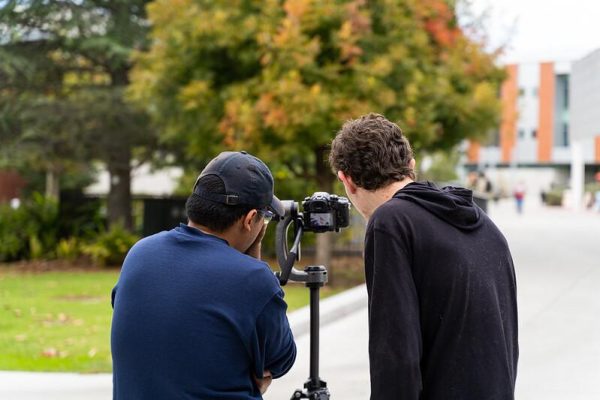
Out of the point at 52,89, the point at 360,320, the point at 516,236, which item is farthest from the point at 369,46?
the point at 516,236

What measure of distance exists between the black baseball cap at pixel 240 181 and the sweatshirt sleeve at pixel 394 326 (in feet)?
1.13

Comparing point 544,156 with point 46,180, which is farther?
point 544,156

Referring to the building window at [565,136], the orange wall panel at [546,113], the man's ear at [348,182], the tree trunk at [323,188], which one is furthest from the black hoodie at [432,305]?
the building window at [565,136]

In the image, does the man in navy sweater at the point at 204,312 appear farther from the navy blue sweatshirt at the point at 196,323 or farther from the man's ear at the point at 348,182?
the man's ear at the point at 348,182

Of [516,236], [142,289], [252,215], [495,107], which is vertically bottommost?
[516,236]

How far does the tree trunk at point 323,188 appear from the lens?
1259 centimetres

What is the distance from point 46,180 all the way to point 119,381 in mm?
30525

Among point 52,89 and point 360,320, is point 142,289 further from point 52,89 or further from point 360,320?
point 52,89

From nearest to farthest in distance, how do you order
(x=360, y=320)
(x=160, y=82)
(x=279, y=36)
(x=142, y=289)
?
(x=142, y=289) < (x=360, y=320) < (x=279, y=36) < (x=160, y=82)

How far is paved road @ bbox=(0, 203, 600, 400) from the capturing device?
19.7 ft

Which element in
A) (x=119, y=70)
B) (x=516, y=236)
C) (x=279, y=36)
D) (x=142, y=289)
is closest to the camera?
(x=142, y=289)

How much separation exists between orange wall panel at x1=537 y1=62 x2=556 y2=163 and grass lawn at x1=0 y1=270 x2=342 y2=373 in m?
63.6

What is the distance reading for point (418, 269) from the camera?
2115 millimetres

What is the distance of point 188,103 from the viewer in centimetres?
1204
